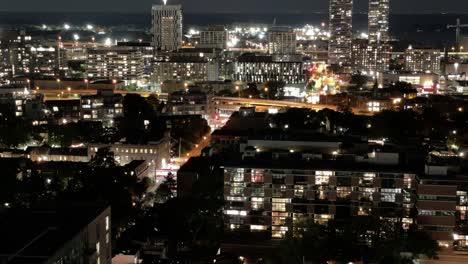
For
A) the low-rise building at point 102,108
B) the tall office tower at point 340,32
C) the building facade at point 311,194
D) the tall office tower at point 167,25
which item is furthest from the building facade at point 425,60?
the building facade at point 311,194

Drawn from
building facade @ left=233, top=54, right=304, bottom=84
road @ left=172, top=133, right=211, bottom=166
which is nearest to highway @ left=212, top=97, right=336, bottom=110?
road @ left=172, top=133, right=211, bottom=166

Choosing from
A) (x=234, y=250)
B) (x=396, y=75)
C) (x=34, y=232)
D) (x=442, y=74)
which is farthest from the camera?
(x=442, y=74)

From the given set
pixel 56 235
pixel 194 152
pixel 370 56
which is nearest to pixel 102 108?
pixel 194 152

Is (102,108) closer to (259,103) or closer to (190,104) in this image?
(190,104)

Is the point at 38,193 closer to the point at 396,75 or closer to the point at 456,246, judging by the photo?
the point at 456,246

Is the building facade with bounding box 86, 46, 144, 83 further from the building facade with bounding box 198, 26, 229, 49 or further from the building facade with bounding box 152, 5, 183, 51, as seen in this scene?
the building facade with bounding box 198, 26, 229, 49

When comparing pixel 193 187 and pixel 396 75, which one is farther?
pixel 396 75

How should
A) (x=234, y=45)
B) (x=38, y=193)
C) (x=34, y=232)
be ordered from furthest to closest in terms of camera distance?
(x=234, y=45)
(x=38, y=193)
(x=34, y=232)

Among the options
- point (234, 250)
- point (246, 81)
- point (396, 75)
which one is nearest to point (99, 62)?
point (246, 81)
